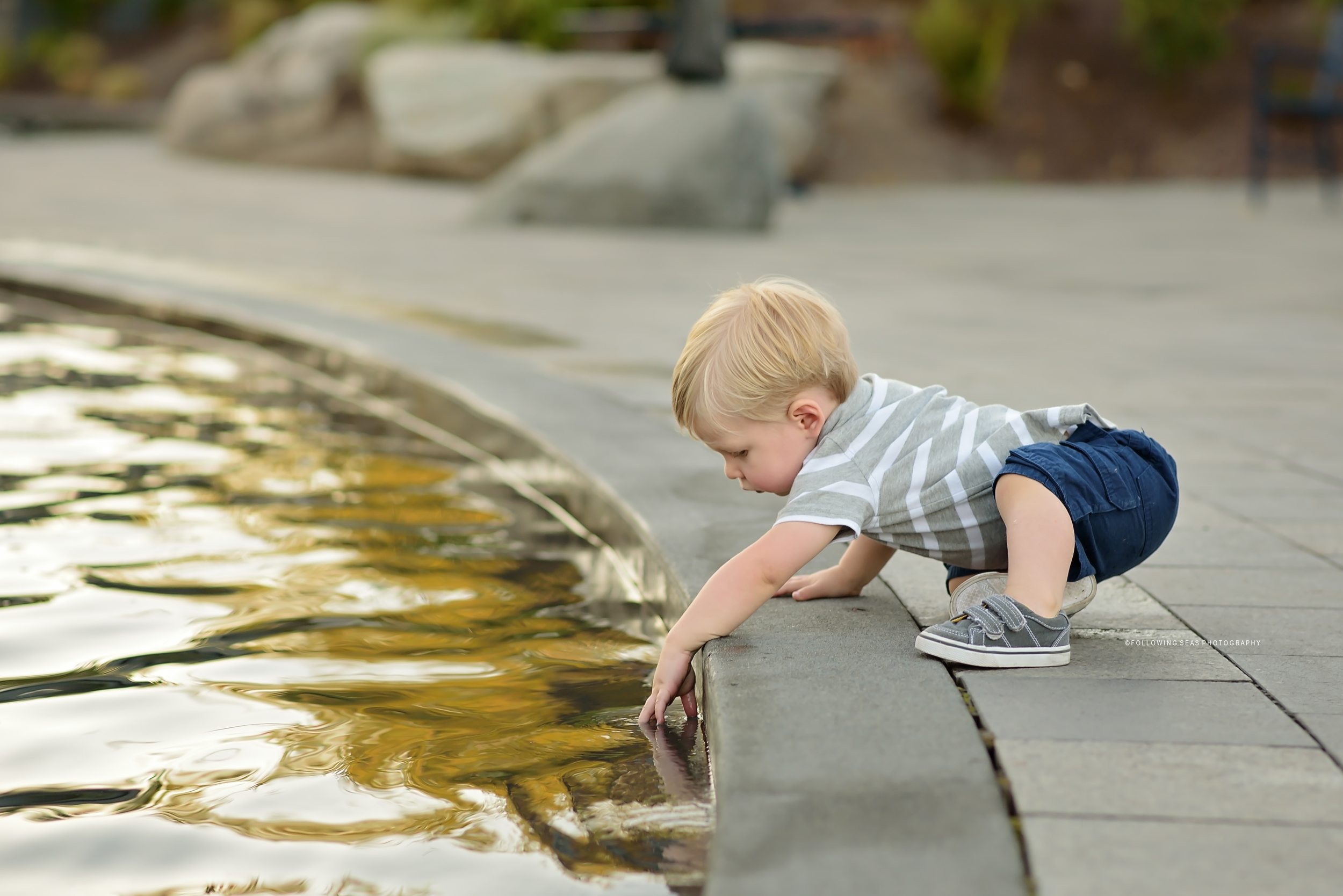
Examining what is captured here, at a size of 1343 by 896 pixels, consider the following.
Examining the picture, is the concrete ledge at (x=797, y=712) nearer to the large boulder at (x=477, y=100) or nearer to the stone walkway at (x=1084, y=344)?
the stone walkway at (x=1084, y=344)

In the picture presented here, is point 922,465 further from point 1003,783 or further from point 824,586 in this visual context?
point 1003,783

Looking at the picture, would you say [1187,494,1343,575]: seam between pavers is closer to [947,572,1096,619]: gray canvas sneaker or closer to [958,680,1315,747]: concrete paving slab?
[947,572,1096,619]: gray canvas sneaker

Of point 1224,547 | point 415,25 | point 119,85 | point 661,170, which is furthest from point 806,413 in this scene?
point 119,85

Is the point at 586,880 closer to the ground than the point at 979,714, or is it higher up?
closer to the ground

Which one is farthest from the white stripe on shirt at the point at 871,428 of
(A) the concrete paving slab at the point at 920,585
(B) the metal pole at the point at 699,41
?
(B) the metal pole at the point at 699,41

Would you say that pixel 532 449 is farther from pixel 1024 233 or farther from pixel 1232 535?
pixel 1024 233

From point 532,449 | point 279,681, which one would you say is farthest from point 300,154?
point 279,681

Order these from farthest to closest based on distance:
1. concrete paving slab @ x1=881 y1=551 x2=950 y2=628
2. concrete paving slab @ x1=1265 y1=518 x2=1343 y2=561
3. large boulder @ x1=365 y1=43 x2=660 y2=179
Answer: large boulder @ x1=365 y1=43 x2=660 y2=179, concrete paving slab @ x1=1265 y1=518 x2=1343 y2=561, concrete paving slab @ x1=881 y1=551 x2=950 y2=628

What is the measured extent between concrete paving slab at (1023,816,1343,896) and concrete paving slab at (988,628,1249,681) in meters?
0.54

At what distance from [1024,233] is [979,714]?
30.9ft

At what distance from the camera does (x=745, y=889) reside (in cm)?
148

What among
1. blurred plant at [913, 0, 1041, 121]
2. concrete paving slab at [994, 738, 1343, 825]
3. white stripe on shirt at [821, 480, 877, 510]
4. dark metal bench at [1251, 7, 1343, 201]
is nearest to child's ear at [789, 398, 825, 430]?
white stripe on shirt at [821, 480, 877, 510]

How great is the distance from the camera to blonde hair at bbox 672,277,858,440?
91.8 inches

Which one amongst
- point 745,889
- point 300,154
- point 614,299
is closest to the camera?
point 745,889
